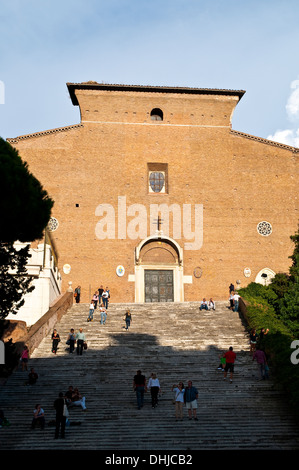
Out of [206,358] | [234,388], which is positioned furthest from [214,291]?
[234,388]

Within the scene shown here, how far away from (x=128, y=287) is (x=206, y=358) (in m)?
10.3

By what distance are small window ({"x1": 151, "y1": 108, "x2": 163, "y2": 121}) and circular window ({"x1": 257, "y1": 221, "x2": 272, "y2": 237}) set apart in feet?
26.3

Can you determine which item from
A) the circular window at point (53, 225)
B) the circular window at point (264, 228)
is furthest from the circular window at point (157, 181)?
the circular window at point (264, 228)

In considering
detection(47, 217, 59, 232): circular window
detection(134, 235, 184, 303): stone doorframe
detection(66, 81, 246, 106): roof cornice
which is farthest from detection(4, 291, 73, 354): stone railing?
detection(66, 81, 246, 106): roof cornice

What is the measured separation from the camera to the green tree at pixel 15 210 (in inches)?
407

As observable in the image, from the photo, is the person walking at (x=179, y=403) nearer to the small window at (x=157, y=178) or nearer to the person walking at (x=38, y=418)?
the person walking at (x=38, y=418)

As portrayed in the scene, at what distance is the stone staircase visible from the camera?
10.3 metres

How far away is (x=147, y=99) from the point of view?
27516 mm

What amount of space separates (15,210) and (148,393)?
5.79 meters

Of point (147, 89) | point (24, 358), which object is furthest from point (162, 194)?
point (24, 358)

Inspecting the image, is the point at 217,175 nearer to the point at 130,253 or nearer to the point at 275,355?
the point at 130,253

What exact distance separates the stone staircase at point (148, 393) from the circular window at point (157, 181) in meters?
9.52

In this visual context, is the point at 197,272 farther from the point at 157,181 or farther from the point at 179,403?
the point at 179,403

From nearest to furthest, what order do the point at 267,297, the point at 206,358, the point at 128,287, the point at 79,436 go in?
the point at 79,436 → the point at 206,358 → the point at 267,297 → the point at 128,287
